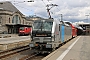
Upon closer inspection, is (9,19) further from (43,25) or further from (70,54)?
(70,54)

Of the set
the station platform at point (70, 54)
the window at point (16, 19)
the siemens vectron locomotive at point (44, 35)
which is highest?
the window at point (16, 19)

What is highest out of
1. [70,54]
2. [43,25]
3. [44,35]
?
[43,25]

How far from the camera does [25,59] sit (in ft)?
44.3

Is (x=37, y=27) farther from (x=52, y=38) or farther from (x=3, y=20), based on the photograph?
(x=3, y=20)

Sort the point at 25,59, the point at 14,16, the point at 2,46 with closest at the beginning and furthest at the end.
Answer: the point at 25,59
the point at 2,46
the point at 14,16

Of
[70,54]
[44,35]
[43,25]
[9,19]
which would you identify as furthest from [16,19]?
[70,54]

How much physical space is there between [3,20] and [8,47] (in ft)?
174

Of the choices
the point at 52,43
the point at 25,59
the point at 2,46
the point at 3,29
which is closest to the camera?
the point at 25,59

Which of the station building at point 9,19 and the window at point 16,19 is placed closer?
the station building at point 9,19

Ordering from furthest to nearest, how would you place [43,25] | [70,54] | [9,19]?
[9,19]
[43,25]
[70,54]

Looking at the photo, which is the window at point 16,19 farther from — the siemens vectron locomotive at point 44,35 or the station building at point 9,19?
the siemens vectron locomotive at point 44,35

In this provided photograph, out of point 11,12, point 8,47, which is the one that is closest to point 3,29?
point 11,12

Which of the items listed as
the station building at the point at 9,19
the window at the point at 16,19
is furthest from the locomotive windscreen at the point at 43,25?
the window at the point at 16,19

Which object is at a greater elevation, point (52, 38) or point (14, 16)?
point (14, 16)
